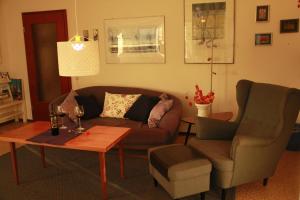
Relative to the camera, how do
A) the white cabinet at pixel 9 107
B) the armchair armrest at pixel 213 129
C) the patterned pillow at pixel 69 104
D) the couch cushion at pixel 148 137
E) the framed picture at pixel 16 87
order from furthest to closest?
the framed picture at pixel 16 87 < the white cabinet at pixel 9 107 < the patterned pillow at pixel 69 104 < the couch cushion at pixel 148 137 < the armchair armrest at pixel 213 129

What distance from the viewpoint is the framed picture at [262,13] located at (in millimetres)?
3846

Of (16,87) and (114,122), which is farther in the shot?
(16,87)

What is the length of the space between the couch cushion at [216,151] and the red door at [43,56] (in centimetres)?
301

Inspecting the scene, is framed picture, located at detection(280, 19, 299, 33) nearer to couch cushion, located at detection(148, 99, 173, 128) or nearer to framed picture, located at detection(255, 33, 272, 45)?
framed picture, located at detection(255, 33, 272, 45)

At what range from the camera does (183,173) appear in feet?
7.80

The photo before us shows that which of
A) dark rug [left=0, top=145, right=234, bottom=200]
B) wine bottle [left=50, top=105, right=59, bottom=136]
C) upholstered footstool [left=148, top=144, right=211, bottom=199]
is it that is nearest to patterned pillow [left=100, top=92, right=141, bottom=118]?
dark rug [left=0, top=145, right=234, bottom=200]

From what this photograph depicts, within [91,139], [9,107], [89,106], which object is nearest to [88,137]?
[91,139]

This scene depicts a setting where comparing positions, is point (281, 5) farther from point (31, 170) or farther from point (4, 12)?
point (4, 12)

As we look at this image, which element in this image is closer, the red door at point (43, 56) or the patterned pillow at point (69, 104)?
the patterned pillow at point (69, 104)

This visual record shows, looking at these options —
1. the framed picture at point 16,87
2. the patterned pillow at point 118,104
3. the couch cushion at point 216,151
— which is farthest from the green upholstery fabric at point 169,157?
the framed picture at point 16,87

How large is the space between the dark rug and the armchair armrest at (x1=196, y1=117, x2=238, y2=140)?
0.58m

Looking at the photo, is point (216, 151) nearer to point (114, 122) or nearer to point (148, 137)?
point (148, 137)

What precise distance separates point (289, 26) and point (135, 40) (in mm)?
2202

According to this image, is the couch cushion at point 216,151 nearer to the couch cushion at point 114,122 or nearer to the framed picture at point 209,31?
the couch cushion at point 114,122
